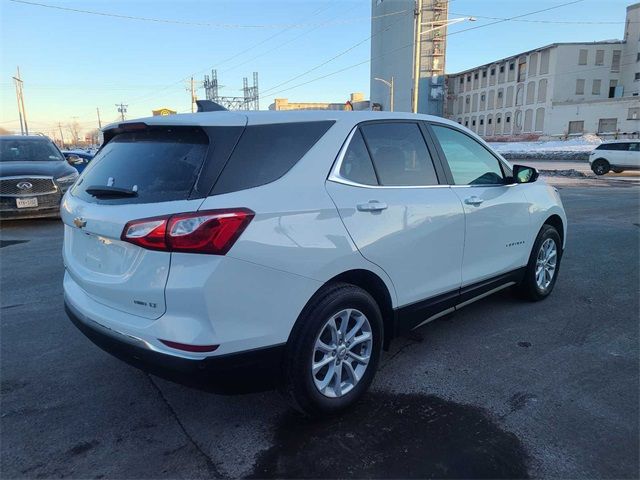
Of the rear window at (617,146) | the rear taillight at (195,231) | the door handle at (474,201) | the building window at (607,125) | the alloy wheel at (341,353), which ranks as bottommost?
the alloy wheel at (341,353)

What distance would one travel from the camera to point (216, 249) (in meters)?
2.26

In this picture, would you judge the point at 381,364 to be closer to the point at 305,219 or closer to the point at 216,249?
the point at 305,219

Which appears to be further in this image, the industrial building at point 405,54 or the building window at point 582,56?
the industrial building at point 405,54

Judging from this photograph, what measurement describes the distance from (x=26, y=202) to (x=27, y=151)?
6.54 ft

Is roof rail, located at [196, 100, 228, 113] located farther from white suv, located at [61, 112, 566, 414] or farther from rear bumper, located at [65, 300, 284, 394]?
rear bumper, located at [65, 300, 284, 394]

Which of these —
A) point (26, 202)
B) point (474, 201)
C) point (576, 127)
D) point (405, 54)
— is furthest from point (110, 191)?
point (405, 54)

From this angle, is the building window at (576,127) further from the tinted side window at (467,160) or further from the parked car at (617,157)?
the tinted side window at (467,160)

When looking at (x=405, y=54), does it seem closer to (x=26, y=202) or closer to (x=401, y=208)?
(x=26, y=202)

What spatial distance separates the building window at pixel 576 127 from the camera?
6093 centimetres

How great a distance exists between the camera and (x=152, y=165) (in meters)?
2.65

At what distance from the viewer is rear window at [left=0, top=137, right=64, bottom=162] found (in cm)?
991

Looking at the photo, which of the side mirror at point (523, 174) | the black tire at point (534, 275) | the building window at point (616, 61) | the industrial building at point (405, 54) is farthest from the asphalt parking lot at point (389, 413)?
the building window at point (616, 61)

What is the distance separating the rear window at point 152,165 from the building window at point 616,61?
8021cm

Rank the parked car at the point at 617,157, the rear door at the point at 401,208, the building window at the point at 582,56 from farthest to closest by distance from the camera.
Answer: the building window at the point at 582,56
the parked car at the point at 617,157
the rear door at the point at 401,208
